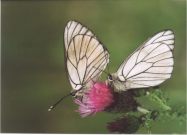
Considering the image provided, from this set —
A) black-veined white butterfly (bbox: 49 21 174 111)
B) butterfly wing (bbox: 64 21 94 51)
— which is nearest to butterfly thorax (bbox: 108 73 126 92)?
black-veined white butterfly (bbox: 49 21 174 111)

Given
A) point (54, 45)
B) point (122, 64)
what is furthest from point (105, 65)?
point (54, 45)

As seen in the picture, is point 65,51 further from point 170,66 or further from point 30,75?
point 170,66

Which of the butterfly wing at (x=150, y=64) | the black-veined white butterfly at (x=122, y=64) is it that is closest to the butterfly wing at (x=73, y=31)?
the black-veined white butterfly at (x=122, y=64)

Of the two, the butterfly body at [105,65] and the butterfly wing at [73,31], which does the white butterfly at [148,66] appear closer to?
the butterfly body at [105,65]

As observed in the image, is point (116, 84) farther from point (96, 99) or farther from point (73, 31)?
point (73, 31)

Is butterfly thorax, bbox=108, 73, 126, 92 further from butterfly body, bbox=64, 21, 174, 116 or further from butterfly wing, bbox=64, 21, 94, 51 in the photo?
butterfly wing, bbox=64, 21, 94, 51

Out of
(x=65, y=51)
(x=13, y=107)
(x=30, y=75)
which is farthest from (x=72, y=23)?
(x=13, y=107)
